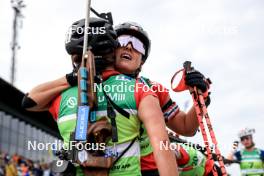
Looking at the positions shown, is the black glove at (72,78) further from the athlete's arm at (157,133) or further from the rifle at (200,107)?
the rifle at (200,107)

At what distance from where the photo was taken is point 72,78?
3.51 m

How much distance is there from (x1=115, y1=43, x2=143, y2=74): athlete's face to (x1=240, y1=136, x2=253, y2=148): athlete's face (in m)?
10.3

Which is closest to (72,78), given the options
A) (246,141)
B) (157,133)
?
(157,133)

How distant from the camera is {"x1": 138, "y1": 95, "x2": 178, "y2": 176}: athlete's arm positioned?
2.99 metres

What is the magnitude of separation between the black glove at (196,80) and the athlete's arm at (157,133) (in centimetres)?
53

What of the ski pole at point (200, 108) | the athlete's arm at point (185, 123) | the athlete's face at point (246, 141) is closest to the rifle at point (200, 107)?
the ski pole at point (200, 108)

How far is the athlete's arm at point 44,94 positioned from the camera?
142 inches

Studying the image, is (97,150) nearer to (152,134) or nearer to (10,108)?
(152,134)

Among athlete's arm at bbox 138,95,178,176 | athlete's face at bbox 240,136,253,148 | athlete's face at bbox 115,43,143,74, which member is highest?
athlete's face at bbox 240,136,253,148

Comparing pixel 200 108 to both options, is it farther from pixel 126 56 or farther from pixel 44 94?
pixel 44 94

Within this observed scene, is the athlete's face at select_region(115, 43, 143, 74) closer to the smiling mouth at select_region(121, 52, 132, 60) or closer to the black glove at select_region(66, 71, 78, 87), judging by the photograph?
the smiling mouth at select_region(121, 52, 132, 60)

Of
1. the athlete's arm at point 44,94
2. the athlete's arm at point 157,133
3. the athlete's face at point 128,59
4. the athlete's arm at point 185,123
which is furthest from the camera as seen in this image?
the athlete's arm at point 185,123

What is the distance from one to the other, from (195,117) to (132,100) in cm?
97

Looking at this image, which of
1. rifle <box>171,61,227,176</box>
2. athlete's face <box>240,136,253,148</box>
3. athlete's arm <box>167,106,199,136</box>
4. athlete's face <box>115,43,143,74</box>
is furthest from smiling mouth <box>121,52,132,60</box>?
athlete's face <box>240,136,253,148</box>
